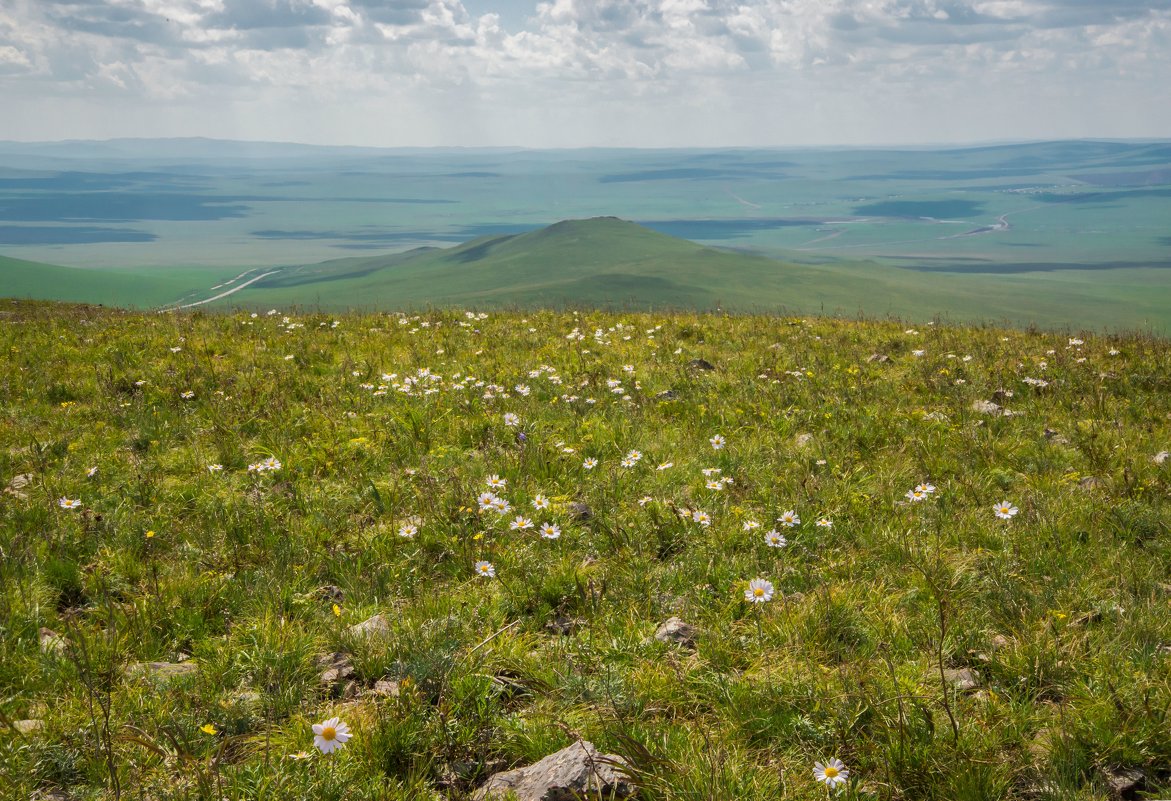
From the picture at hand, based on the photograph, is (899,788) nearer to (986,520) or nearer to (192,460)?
Answer: (986,520)

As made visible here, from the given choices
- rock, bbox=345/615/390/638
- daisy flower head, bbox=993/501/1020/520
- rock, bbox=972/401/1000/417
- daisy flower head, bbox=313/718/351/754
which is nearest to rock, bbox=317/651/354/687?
rock, bbox=345/615/390/638

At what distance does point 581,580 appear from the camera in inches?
211

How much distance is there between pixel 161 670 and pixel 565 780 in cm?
258

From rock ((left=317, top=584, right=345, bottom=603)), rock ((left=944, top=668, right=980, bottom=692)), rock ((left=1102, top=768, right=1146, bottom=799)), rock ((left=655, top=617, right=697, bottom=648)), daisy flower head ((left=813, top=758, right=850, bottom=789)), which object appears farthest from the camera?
rock ((left=317, top=584, right=345, bottom=603))

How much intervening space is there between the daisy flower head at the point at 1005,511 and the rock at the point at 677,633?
2.76m

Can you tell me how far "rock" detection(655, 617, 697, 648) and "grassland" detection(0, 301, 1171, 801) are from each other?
0.32ft

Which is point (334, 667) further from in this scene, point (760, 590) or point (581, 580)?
point (760, 590)

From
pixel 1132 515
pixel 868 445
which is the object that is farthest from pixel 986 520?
pixel 868 445

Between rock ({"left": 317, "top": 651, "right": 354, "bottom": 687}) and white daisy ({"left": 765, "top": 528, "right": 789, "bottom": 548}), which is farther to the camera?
white daisy ({"left": 765, "top": 528, "right": 789, "bottom": 548})

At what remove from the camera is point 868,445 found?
8.46 meters

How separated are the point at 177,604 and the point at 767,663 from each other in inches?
151

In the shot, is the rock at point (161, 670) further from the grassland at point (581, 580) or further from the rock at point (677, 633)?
the rock at point (677, 633)

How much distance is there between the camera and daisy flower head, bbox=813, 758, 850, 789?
3.32 meters

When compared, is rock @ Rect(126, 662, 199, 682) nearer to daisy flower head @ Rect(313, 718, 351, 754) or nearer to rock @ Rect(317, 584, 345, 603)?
rock @ Rect(317, 584, 345, 603)
